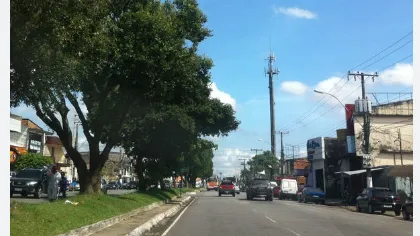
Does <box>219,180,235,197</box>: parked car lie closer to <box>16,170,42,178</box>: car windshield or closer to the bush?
the bush

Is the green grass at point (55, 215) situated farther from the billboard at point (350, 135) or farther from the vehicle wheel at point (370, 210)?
the billboard at point (350, 135)

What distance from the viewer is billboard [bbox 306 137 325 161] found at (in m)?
56.0

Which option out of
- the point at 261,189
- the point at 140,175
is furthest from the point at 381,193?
the point at 140,175

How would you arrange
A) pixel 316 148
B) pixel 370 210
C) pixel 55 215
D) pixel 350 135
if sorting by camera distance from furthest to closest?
pixel 316 148, pixel 350 135, pixel 370 210, pixel 55 215

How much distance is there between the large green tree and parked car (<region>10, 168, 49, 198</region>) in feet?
16.4

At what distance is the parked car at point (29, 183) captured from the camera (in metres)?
28.6

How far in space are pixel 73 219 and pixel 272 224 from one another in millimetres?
8197

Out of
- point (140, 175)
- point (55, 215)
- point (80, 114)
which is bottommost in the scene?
point (55, 215)

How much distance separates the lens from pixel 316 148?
58062mm

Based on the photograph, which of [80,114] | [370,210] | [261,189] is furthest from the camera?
[261,189]

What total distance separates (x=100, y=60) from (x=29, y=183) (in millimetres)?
16577

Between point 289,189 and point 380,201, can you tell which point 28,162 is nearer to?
point 289,189

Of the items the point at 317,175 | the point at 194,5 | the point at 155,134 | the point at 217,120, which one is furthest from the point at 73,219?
the point at 317,175

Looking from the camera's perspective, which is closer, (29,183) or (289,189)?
(29,183)
